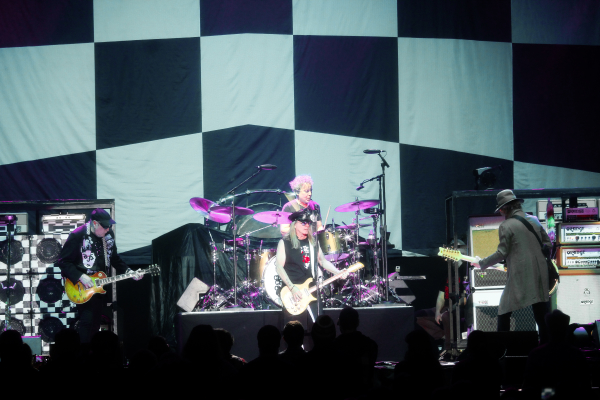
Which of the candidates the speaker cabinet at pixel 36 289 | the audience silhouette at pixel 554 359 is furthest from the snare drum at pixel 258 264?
the audience silhouette at pixel 554 359

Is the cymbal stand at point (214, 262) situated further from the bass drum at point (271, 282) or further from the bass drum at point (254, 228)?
the bass drum at point (271, 282)

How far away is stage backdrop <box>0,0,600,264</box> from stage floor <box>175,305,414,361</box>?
285 cm

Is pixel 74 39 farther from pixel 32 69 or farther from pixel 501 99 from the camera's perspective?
pixel 501 99

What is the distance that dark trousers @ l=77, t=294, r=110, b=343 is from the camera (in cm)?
764

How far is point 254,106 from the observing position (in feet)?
33.3

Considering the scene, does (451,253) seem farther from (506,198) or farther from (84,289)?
(84,289)

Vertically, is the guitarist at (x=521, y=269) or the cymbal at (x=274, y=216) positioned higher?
the cymbal at (x=274, y=216)

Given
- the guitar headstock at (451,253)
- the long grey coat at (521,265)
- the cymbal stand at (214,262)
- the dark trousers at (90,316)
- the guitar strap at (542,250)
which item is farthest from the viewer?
the cymbal stand at (214,262)

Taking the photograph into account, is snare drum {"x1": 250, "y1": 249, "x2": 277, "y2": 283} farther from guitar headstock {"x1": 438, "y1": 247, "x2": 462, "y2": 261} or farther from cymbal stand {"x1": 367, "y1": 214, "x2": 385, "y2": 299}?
guitar headstock {"x1": 438, "y1": 247, "x2": 462, "y2": 261}

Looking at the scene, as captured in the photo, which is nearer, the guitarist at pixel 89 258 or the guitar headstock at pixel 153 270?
the guitarist at pixel 89 258

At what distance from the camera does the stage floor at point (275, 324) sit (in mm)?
7211

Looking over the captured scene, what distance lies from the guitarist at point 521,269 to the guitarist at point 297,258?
1847 mm

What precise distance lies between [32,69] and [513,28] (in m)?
7.79

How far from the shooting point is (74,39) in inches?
399
